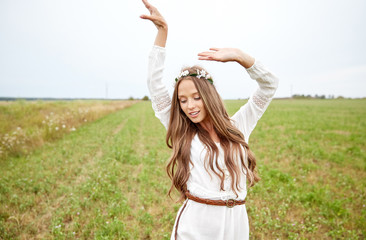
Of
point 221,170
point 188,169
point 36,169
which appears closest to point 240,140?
point 221,170

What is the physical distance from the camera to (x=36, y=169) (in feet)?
18.7

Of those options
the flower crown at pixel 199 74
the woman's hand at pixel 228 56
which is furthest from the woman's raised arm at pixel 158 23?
the woman's hand at pixel 228 56

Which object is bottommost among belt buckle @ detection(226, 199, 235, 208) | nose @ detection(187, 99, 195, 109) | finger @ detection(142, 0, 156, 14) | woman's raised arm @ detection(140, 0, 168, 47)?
belt buckle @ detection(226, 199, 235, 208)

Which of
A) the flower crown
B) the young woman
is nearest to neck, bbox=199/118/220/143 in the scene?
the young woman

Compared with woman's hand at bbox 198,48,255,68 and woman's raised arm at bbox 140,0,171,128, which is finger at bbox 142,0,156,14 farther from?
woman's hand at bbox 198,48,255,68

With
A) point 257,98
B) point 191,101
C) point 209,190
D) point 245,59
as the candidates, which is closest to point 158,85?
point 191,101

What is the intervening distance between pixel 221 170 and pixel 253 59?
0.94 m

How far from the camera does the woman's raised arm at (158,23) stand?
5.64 feet

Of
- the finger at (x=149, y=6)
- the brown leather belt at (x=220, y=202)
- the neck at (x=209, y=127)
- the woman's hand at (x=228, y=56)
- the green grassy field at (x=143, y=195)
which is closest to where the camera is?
the woman's hand at (x=228, y=56)

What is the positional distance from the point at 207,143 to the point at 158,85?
2.27ft

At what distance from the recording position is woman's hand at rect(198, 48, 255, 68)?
1.51m

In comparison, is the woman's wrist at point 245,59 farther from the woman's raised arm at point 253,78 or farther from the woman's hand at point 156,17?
the woman's hand at point 156,17

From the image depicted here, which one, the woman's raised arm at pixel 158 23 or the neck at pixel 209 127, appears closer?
the woman's raised arm at pixel 158 23

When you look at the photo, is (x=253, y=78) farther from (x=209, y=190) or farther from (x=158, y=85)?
(x=209, y=190)
